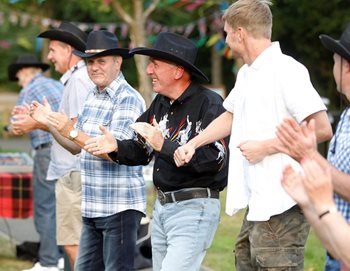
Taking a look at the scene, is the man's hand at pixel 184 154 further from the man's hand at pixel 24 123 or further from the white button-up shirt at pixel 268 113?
the man's hand at pixel 24 123

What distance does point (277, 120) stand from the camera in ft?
17.0

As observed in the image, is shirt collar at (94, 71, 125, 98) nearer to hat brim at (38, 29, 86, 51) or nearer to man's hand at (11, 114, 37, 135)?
man's hand at (11, 114, 37, 135)

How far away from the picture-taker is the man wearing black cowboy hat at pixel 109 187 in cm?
629

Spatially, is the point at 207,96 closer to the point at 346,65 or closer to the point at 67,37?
the point at 346,65

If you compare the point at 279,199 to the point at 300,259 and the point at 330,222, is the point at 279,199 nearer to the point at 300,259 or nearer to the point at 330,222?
the point at 300,259

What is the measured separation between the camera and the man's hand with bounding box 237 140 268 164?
5102 millimetres

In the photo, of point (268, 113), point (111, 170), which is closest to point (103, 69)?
point (111, 170)

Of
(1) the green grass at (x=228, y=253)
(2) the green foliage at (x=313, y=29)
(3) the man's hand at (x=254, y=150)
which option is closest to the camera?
(3) the man's hand at (x=254, y=150)

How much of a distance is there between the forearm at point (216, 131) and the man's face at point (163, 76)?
449 mm

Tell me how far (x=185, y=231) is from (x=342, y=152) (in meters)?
1.37

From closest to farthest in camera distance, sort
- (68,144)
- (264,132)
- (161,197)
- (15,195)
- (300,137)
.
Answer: (300,137)
(264,132)
(161,197)
(68,144)
(15,195)

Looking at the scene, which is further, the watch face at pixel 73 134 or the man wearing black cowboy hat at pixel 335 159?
the watch face at pixel 73 134

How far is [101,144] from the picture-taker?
5.81m

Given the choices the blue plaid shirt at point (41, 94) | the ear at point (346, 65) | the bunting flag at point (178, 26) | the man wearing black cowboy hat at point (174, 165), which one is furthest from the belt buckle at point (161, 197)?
the bunting flag at point (178, 26)
